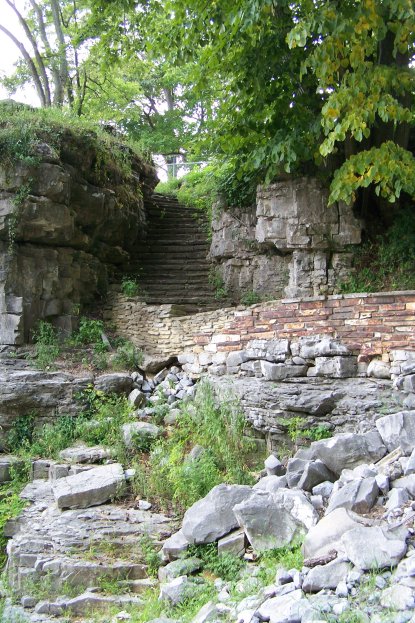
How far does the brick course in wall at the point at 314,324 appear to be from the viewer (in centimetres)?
700

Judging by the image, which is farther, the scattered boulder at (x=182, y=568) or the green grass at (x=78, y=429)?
the green grass at (x=78, y=429)

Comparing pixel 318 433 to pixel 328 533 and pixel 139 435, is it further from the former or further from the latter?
pixel 328 533

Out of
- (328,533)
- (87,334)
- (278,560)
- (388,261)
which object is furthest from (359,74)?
(87,334)

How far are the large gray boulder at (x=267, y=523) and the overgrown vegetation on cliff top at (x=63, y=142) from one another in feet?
23.5

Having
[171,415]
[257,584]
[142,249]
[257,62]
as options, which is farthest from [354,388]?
[142,249]

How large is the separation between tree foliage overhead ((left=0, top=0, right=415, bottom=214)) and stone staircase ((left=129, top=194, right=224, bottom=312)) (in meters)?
1.98

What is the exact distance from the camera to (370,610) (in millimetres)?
3385

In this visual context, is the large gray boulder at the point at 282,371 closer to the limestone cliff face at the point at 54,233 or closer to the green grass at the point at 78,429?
the green grass at the point at 78,429

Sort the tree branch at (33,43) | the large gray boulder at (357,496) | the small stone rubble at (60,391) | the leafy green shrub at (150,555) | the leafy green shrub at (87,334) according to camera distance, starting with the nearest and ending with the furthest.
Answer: the large gray boulder at (357,496), the leafy green shrub at (150,555), the small stone rubble at (60,391), the leafy green shrub at (87,334), the tree branch at (33,43)

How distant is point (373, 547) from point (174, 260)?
986 centimetres

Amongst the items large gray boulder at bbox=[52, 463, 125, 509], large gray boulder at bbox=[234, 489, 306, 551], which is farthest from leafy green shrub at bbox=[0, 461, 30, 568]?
large gray boulder at bbox=[234, 489, 306, 551]

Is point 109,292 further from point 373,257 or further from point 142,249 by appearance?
point 373,257

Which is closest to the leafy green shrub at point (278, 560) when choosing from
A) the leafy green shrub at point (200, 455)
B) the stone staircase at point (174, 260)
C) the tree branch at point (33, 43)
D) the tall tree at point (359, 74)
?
the leafy green shrub at point (200, 455)

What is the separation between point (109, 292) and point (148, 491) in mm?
5891
